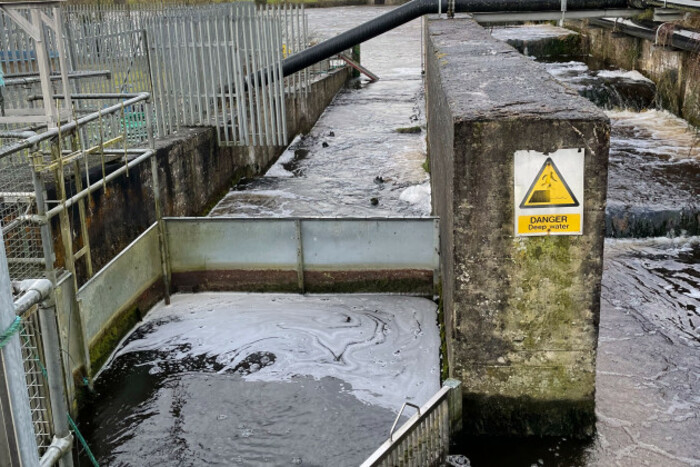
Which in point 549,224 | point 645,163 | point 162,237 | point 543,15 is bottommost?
point 645,163

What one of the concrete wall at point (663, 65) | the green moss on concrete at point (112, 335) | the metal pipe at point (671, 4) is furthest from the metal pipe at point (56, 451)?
the concrete wall at point (663, 65)

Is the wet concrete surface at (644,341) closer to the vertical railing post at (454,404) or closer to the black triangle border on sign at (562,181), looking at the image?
the vertical railing post at (454,404)

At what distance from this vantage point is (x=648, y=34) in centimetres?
1884

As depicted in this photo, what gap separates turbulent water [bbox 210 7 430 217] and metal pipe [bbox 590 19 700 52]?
568cm

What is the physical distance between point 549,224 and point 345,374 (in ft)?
8.67

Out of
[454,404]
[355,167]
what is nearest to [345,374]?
[454,404]

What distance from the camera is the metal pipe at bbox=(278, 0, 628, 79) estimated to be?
13.4m

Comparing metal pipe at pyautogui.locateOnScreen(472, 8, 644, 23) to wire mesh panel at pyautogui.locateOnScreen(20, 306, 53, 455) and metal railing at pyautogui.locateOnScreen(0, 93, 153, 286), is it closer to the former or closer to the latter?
metal railing at pyautogui.locateOnScreen(0, 93, 153, 286)

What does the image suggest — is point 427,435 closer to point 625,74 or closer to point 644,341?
point 644,341

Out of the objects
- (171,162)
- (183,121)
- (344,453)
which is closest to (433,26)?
(183,121)

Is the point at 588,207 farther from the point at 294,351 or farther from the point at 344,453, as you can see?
the point at 294,351

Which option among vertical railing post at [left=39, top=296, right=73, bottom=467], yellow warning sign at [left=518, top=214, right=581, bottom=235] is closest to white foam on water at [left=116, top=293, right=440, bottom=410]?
yellow warning sign at [left=518, top=214, right=581, bottom=235]

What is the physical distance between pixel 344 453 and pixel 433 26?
850 centimetres

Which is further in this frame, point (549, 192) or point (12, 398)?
point (549, 192)
